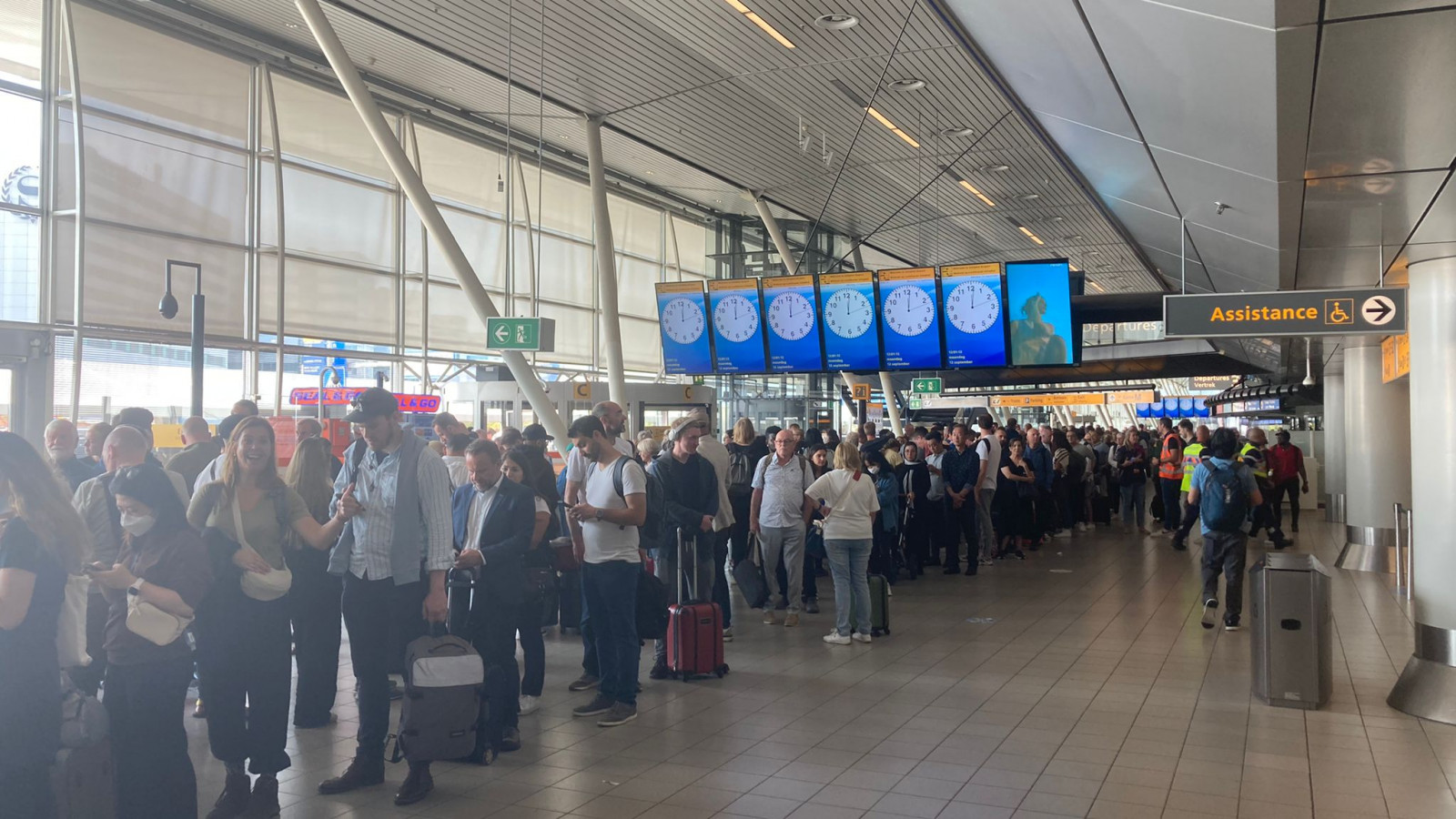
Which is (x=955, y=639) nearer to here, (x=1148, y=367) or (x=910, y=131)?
(x=910, y=131)

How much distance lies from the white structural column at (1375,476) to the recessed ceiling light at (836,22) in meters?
8.35

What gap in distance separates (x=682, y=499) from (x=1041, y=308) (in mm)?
5956

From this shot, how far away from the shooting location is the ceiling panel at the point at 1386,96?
373 cm

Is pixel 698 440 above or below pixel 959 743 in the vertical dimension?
above

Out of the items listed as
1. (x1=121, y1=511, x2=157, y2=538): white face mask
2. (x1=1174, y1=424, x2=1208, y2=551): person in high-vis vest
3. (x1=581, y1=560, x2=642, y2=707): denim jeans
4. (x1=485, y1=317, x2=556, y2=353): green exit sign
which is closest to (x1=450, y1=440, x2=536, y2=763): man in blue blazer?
(x1=581, y1=560, x2=642, y2=707): denim jeans

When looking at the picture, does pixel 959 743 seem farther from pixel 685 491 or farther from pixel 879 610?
pixel 879 610

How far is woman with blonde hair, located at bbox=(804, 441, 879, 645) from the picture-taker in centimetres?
873

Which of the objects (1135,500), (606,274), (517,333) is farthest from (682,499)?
(1135,500)

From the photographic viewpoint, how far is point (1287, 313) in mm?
7961

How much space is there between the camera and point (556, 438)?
1600cm

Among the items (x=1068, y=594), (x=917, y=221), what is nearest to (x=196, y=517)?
(x=1068, y=594)

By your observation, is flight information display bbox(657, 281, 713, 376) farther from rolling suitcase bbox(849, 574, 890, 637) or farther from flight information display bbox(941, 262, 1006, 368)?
rolling suitcase bbox(849, 574, 890, 637)

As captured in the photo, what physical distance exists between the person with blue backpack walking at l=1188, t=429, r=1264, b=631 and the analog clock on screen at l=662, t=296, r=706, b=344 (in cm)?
633

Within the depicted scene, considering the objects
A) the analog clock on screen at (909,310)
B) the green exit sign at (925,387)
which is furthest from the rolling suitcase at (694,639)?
the green exit sign at (925,387)
